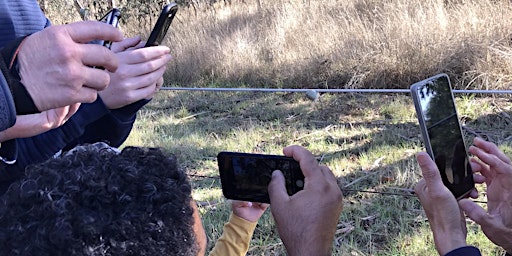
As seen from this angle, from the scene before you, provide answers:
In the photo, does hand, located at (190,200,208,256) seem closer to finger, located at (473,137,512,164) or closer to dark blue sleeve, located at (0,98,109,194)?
dark blue sleeve, located at (0,98,109,194)

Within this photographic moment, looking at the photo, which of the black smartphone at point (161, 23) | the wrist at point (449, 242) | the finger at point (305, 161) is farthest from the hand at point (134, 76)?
the wrist at point (449, 242)

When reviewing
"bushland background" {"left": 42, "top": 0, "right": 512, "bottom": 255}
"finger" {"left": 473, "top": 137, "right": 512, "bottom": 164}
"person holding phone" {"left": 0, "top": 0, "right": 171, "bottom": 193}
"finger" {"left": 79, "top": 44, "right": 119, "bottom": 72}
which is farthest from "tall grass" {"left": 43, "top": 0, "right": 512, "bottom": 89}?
"finger" {"left": 79, "top": 44, "right": 119, "bottom": 72}

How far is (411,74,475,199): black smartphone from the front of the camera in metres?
1.08

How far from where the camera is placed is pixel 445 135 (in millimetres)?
1135

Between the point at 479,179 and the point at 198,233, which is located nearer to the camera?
the point at 198,233

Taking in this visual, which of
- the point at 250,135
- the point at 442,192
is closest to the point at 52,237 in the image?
the point at 442,192

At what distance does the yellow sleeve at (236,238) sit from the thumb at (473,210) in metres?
0.42

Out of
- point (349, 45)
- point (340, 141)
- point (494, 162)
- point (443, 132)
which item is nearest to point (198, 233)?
point (443, 132)

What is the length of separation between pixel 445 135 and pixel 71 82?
71 cm

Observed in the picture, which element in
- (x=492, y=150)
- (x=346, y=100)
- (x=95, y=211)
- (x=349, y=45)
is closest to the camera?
(x=95, y=211)

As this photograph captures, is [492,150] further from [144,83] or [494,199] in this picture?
[144,83]

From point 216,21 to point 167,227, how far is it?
600 centimetres

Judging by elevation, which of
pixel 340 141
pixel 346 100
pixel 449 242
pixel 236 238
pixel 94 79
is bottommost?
pixel 346 100

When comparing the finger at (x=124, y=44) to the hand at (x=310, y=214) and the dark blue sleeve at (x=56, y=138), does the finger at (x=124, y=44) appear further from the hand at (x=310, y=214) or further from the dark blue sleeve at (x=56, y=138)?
the hand at (x=310, y=214)
